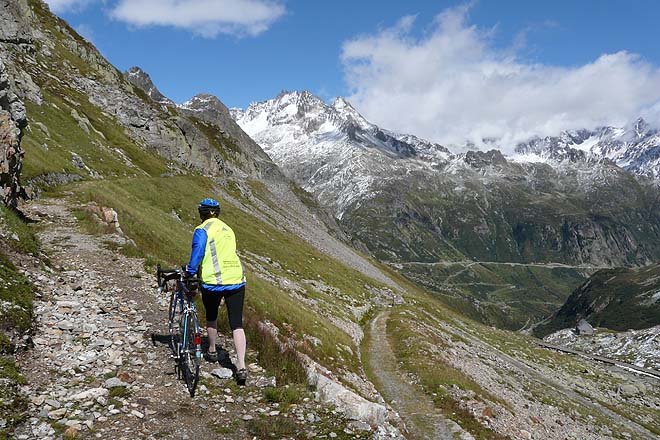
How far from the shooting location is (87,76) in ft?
414

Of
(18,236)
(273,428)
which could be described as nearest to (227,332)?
(273,428)

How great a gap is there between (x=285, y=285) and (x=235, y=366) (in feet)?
132

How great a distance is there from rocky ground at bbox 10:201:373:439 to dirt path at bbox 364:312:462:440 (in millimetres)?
13732

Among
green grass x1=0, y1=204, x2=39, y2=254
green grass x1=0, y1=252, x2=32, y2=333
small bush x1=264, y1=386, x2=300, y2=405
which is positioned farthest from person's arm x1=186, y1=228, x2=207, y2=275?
green grass x1=0, y1=204, x2=39, y2=254

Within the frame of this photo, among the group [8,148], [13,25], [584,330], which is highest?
[13,25]

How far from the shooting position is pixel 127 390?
11.4 m

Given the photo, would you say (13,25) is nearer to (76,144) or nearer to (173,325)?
(76,144)

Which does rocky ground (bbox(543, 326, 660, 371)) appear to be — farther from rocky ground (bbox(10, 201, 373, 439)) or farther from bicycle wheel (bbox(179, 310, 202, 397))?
bicycle wheel (bbox(179, 310, 202, 397))

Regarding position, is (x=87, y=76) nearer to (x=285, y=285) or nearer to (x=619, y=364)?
(x=285, y=285)

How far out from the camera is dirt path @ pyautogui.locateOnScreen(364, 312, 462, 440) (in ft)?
82.1

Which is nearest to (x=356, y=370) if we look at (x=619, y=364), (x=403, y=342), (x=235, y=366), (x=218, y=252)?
(x=403, y=342)

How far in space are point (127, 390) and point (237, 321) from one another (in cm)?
330

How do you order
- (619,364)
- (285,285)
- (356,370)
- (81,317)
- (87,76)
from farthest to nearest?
1. (87,76)
2. (619,364)
3. (285,285)
4. (356,370)
5. (81,317)

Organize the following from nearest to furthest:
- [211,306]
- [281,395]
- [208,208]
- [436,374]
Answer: [281,395] < [211,306] < [208,208] < [436,374]
